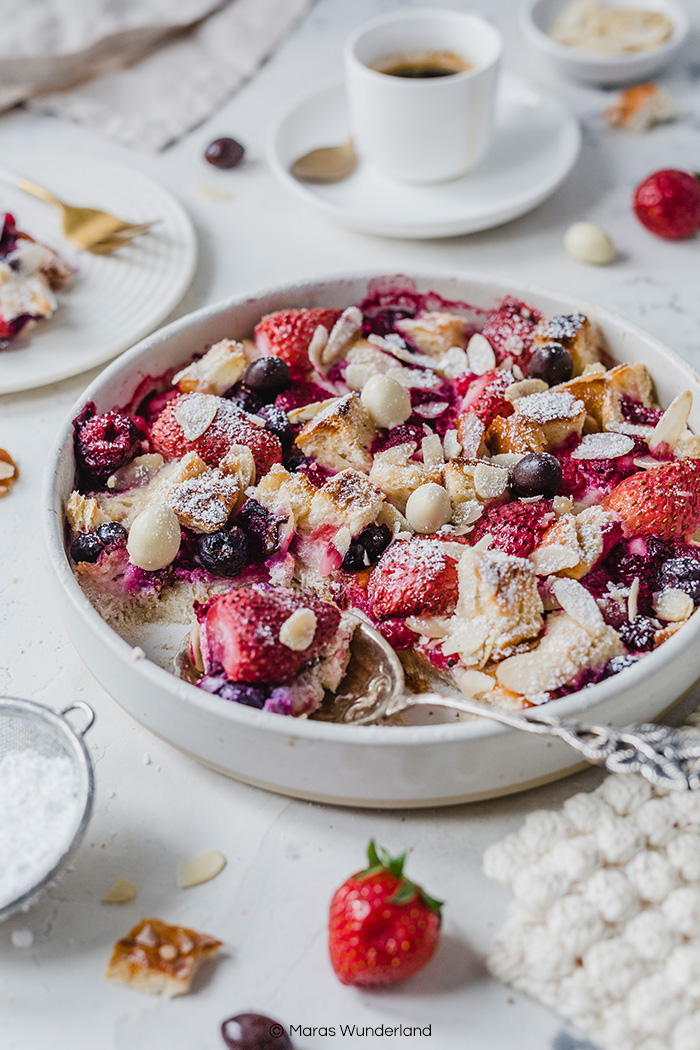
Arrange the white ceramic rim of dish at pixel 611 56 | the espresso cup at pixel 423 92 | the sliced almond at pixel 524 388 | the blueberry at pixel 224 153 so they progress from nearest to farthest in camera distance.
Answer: the sliced almond at pixel 524 388
the espresso cup at pixel 423 92
the blueberry at pixel 224 153
the white ceramic rim of dish at pixel 611 56

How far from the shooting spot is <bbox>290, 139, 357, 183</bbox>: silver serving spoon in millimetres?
2281

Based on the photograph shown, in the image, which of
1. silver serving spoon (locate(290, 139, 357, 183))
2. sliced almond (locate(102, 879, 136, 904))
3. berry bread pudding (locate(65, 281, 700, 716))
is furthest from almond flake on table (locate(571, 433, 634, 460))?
silver serving spoon (locate(290, 139, 357, 183))

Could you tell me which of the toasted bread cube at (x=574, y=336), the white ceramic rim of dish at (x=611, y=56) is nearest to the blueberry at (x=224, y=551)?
the toasted bread cube at (x=574, y=336)

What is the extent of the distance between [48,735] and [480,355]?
0.97 meters

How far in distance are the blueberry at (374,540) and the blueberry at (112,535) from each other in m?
→ 0.35

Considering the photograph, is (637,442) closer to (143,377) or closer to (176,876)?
(143,377)

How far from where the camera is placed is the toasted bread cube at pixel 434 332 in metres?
1.74

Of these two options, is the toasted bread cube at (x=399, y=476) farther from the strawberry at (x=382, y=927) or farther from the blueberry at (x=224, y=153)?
the blueberry at (x=224, y=153)

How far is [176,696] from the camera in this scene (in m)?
1.17

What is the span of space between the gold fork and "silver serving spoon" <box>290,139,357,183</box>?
1.28 ft

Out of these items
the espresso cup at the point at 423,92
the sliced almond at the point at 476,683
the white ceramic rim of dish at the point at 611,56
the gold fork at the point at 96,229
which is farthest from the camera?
the white ceramic rim of dish at the point at 611,56

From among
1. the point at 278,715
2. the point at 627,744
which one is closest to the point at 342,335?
the point at 278,715

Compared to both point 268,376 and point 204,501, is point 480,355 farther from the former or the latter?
point 204,501

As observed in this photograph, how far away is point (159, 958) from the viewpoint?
3.59 ft
